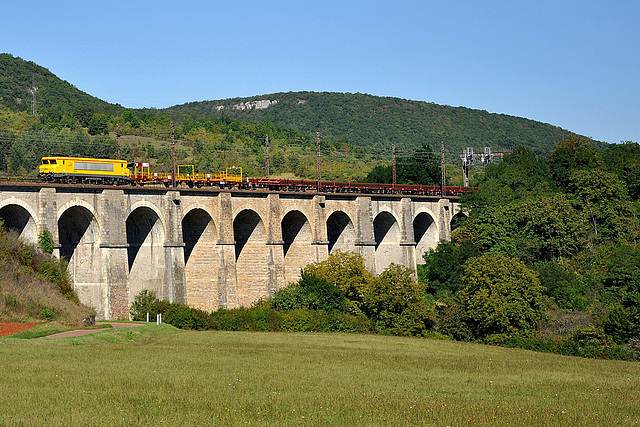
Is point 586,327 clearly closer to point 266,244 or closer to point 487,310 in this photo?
point 487,310

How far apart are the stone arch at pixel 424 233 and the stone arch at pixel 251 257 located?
24.9 m

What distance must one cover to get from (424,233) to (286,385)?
63600 mm

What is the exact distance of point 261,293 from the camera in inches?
2800

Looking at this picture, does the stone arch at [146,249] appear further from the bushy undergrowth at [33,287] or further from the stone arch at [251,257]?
the stone arch at [251,257]

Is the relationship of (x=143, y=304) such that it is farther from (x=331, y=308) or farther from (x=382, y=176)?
(x=382, y=176)

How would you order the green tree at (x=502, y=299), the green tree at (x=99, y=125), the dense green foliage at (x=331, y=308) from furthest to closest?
1. the green tree at (x=99, y=125)
2. the green tree at (x=502, y=299)
3. the dense green foliage at (x=331, y=308)

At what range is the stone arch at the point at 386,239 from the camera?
86625mm

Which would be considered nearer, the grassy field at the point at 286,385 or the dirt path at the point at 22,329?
the grassy field at the point at 286,385

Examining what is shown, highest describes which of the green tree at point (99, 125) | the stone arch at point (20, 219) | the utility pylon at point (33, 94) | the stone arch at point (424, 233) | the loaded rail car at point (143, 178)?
the utility pylon at point (33, 94)

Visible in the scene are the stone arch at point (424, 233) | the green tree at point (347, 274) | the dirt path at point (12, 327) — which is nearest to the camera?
the dirt path at point (12, 327)

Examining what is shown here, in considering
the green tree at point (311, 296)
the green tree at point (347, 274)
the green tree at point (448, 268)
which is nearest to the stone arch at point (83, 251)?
the green tree at point (311, 296)

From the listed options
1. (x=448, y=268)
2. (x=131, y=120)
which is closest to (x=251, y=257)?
(x=448, y=268)

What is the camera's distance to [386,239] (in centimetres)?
8775

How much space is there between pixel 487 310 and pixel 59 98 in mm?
114763
